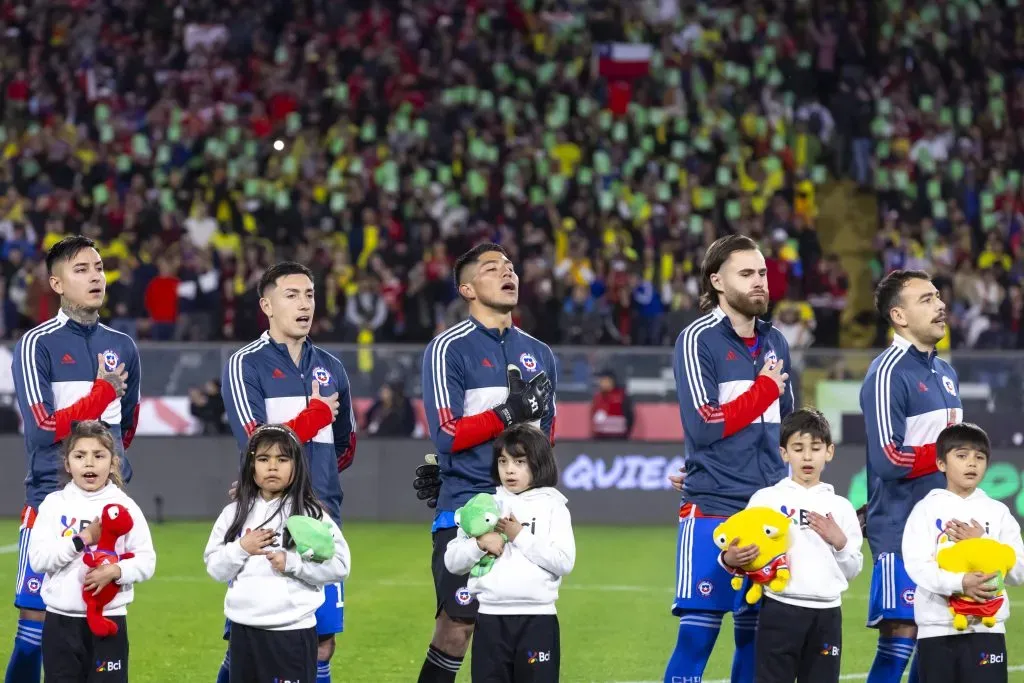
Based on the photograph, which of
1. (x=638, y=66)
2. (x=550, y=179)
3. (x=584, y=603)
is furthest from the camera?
(x=638, y=66)

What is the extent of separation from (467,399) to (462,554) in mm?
1003

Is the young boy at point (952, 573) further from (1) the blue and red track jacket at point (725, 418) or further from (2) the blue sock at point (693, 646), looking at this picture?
(2) the blue sock at point (693, 646)

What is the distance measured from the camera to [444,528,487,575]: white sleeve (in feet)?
21.4

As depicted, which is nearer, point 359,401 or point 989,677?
point 989,677

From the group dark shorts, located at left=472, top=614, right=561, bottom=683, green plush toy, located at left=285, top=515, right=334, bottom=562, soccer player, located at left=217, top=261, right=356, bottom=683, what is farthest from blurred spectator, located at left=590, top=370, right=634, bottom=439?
green plush toy, located at left=285, top=515, right=334, bottom=562

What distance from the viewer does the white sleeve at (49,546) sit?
22.1 ft

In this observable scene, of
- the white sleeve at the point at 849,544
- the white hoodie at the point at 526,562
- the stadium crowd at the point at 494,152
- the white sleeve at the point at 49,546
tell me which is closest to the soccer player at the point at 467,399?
the white hoodie at the point at 526,562

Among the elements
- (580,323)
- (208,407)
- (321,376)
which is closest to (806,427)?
(321,376)

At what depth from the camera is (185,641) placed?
1024 cm

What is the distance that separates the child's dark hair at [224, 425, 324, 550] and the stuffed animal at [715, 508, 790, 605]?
1.65 meters

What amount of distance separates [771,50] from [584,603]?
641 inches

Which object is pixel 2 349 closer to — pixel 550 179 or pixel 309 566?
pixel 550 179

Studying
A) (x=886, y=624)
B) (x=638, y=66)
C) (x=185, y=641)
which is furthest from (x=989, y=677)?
(x=638, y=66)

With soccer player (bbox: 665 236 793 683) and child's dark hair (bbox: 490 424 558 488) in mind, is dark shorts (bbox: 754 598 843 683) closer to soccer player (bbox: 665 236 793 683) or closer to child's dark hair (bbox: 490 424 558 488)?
soccer player (bbox: 665 236 793 683)
